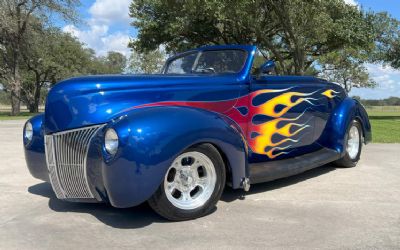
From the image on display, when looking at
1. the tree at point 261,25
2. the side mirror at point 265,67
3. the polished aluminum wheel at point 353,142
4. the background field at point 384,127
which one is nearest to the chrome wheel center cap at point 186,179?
the side mirror at point 265,67

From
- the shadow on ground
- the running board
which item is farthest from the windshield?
the shadow on ground

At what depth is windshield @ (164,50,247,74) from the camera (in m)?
5.27

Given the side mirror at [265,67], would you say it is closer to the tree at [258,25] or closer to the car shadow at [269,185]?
the car shadow at [269,185]

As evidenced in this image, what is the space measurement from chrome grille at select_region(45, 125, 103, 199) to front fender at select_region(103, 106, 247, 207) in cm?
35

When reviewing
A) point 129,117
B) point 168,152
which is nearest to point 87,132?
point 129,117

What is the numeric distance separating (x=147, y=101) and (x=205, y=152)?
0.76 metres

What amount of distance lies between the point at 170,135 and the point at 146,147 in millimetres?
258

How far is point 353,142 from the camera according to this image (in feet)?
23.2

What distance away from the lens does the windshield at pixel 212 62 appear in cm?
527

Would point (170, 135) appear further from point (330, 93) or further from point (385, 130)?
point (385, 130)

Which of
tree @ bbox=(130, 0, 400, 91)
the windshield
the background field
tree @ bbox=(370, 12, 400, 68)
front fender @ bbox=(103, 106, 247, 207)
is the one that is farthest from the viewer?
tree @ bbox=(370, 12, 400, 68)

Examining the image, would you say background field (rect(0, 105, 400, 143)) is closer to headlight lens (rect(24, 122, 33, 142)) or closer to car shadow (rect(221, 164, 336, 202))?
car shadow (rect(221, 164, 336, 202))

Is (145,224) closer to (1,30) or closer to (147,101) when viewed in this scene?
(147,101)

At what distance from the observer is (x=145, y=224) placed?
3953mm
